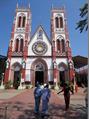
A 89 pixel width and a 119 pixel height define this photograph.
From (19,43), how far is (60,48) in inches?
275

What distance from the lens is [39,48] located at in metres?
29.8

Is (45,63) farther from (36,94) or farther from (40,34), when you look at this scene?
(36,94)

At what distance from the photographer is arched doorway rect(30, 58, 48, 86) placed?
94.7ft

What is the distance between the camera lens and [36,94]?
7.96 m

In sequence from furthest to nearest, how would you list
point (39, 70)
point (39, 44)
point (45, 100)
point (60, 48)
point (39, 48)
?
point (39, 44) → point (60, 48) → point (39, 48) → point (39, 70) → point (45, 100)

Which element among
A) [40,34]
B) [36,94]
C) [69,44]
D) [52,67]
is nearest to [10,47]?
[40,34]

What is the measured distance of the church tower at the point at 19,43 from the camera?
28453 millimetres

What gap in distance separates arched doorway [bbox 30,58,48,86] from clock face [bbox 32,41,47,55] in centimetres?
129

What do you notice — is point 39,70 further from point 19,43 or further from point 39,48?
point 19,43

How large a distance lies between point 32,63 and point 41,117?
2177 cm

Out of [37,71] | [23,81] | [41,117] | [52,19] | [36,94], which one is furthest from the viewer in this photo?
[52,19]

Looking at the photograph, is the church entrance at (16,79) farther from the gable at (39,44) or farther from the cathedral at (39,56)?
the gable at (39,44)

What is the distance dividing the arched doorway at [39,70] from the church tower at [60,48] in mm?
1818

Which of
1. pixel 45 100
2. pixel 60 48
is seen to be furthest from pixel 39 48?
pixel 45 100
